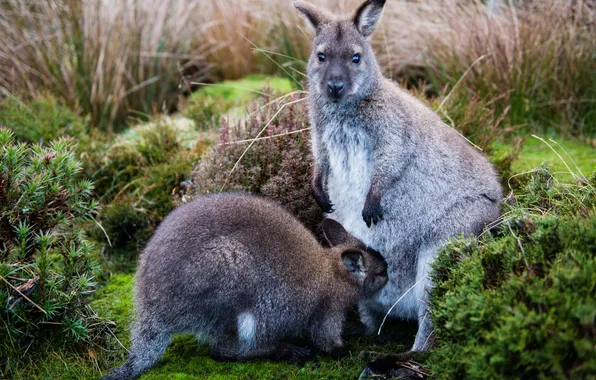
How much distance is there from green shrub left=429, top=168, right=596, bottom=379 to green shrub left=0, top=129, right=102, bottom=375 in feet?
8.46

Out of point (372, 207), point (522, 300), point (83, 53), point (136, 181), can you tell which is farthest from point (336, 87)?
point (83, 53)

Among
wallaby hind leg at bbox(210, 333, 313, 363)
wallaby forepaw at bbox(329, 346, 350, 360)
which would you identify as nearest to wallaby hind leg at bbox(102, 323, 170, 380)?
wallaby hind leg at bbox(210, 333, 313, 363)

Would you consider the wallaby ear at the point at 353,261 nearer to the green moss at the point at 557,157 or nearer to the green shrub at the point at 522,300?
the green shrub at the point at 522,300

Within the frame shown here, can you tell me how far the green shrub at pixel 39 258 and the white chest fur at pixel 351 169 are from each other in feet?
6.16

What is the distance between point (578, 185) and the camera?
4871 millimetres

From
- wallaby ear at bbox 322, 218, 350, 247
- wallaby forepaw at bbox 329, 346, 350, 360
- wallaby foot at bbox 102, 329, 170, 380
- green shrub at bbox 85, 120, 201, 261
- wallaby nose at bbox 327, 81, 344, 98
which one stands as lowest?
green shrub at bbox 85, 120, 201, 261

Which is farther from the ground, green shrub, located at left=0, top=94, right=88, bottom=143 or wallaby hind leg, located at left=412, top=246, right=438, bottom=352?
wallaby hind leg, located at left=412, top=246, right=438, bottom=352

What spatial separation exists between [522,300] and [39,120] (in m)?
6.52

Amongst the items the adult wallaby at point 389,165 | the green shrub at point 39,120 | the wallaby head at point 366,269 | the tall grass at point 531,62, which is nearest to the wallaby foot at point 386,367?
the adult wallaby at point 389,165

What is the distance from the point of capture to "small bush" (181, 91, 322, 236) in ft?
20.1

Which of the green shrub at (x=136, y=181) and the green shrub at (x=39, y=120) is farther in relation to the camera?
the green shrub at (x=39, y=120)

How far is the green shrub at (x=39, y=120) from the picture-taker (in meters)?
8.12

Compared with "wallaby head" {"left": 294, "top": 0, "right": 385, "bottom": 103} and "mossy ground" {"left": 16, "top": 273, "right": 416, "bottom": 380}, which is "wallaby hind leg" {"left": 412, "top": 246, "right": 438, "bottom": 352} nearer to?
"mossy ground" {"left": 16, "top": 273, "right": 416, "bottom": 380}

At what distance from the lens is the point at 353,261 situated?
5156 mm
